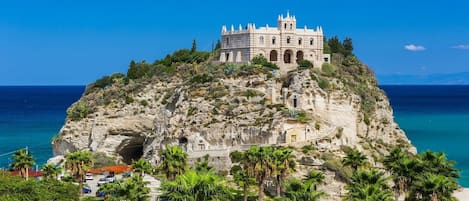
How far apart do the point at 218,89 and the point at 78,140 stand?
21909 mm

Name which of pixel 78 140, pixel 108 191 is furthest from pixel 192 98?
pixel 108 191

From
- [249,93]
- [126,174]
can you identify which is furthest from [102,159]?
[249,93]

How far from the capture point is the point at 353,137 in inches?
3644

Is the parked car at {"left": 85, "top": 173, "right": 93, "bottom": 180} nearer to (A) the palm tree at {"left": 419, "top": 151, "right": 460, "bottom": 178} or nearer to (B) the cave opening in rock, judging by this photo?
(B) the cave opening in rock

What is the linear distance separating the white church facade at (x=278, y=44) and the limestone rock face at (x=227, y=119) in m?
7.58

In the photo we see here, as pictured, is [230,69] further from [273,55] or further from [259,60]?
[273,55]

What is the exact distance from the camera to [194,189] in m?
50.3

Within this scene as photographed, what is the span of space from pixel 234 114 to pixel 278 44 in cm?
1843

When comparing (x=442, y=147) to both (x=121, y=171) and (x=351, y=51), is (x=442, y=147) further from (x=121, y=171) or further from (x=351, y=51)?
(x=121, y=171)

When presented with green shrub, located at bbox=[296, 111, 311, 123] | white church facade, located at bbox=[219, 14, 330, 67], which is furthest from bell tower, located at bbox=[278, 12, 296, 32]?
green shrub, located at bbox=[296, 111, 311, 123]

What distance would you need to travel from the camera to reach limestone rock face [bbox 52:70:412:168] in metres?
84.6

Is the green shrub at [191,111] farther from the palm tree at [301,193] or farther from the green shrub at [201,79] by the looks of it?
the palm tree at [301,193]

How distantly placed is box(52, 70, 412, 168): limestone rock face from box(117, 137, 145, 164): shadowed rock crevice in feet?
→ 0.48

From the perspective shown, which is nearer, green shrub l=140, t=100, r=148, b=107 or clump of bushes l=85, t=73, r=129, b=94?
green shrub l=140, t=100, r=148, b=107
